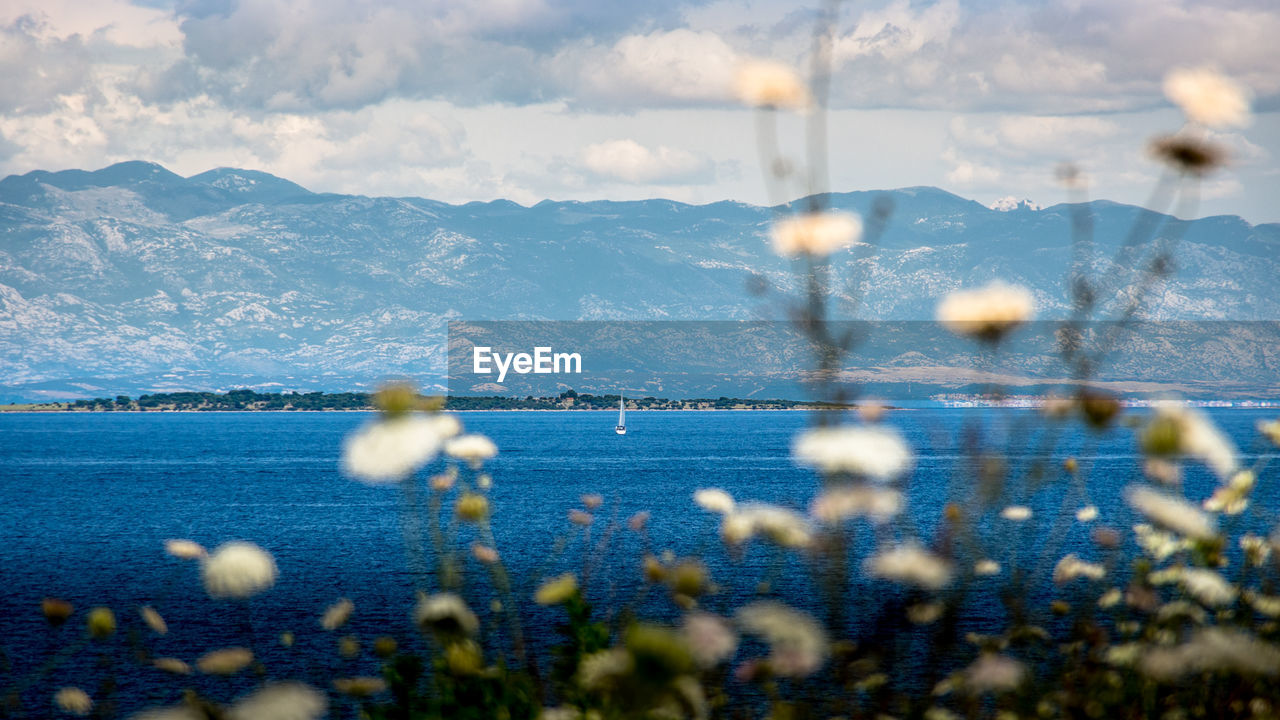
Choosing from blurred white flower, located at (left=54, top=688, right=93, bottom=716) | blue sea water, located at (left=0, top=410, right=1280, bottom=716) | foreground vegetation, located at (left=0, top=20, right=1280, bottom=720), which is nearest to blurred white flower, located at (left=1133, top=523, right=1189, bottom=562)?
foreground vegetation, located at (left=0, top=20, right=1280, bottom=720)

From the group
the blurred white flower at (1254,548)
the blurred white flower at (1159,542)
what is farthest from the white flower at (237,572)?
the blurred white flower at (1254,548)

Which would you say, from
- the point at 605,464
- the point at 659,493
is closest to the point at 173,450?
the point at 605,464

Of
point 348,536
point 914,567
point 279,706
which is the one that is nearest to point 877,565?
point 914,567

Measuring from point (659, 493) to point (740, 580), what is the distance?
46004 mm

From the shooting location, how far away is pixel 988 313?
4.41 m

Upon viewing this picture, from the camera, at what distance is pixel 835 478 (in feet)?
15.2

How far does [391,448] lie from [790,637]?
Answer: 165 centimetres

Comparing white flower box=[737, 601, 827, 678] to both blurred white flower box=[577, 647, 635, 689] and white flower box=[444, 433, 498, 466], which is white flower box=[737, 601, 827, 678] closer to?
blurred white flower box=[577, 647, 635, 689]

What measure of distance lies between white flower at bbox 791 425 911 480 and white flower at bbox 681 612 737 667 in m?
0.69

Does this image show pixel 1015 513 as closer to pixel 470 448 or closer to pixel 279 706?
pixel 470 448

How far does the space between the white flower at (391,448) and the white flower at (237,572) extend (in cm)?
84

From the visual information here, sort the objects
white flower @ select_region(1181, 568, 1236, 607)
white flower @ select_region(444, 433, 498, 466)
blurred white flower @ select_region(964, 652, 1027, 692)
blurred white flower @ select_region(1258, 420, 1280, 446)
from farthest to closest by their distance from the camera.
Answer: white flower @ select_region(444, 433, 498, 466)
blurred white flower @ select_region(1258, 420, 1280, 446)
white flower @ select_region(1181, 568, 1236, 607)
blurred white flower @ select_region(964, 652, 1027, 692)

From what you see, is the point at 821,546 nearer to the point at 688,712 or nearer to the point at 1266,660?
the point at 688,712

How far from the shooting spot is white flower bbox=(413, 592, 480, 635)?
5430 mm
